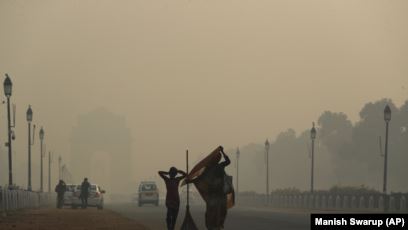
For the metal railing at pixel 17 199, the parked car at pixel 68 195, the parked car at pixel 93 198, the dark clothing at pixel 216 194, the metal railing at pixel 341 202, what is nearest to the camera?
the dark clothing at pixel 216 194

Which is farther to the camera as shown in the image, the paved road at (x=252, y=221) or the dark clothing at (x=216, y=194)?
the paved road at (x=252, y=221)

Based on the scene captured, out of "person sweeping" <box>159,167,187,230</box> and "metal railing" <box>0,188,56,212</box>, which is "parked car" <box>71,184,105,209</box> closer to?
"metal railing" <box>0,188,56,212</box>

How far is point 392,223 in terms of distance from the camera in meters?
22.9

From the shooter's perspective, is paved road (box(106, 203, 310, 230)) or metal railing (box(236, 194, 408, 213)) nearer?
paved road (box(106, 203, 310, 230))

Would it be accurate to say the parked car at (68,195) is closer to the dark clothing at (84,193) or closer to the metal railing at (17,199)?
the metal railing at (17,199)

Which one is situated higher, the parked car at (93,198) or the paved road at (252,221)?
the paved road at (252,221)

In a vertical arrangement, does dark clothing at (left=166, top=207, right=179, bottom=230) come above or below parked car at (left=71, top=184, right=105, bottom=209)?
above

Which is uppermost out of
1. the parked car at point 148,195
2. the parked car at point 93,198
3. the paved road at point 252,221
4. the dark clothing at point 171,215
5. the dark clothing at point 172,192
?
the dark clothing at point 172,192

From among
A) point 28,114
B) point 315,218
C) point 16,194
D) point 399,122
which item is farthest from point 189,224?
point 399,122

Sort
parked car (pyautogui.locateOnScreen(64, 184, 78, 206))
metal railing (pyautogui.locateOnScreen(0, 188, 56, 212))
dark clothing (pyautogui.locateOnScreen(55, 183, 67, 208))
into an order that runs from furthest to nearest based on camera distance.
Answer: parked car (pyautogui.locateOnScreen(64, 184, 78, 206))
dark clothing (pyautogui.locateOnScreen(55, 183, 67, 208))
metal railing (pyautogui.locateOnScreen(0, 188, 56, 212))

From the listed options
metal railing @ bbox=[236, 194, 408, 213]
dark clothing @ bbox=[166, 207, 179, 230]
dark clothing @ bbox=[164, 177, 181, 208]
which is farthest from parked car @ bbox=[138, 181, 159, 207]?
dark clothing @ bbox=[164, 177, 181, 208]

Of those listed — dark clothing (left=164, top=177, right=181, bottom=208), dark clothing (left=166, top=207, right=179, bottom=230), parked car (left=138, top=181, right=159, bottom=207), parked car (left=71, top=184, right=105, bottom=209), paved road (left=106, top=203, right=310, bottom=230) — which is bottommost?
parked car (left=138, top=181, right=159, bottom=207)

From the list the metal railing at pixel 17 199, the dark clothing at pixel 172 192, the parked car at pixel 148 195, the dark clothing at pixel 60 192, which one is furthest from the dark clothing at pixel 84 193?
the dark clothing at pixel 172 192

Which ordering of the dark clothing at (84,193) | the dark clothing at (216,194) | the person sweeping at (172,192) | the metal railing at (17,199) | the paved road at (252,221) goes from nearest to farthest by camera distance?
the dark clothing at (216,194) < the person sweeping at (172,192) < the paved road at (252,221) < the metal railing at (17,199) < the dark clothing at (84,193)
